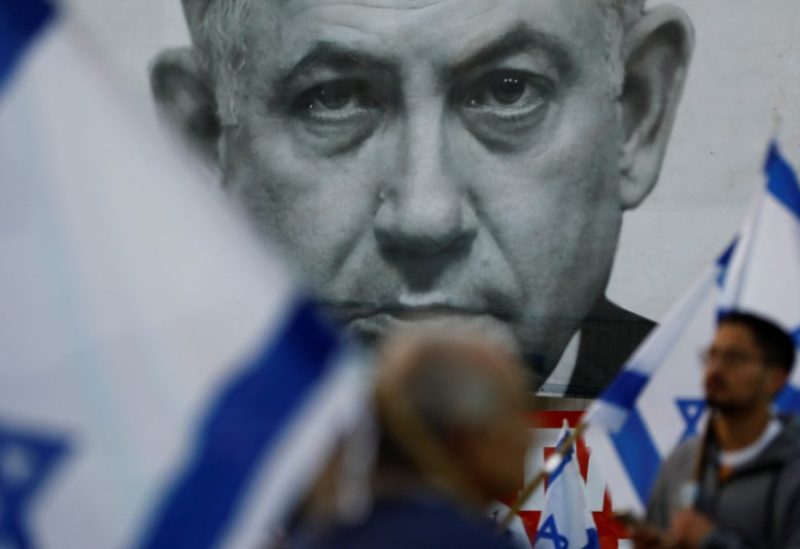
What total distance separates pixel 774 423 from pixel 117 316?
1647 mm

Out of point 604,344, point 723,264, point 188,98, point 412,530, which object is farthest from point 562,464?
point 188,98

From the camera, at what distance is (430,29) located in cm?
1376

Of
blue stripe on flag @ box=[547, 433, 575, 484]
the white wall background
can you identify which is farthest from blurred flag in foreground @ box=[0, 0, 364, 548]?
the white wall background

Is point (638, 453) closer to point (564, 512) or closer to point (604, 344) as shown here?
point (564, 512)

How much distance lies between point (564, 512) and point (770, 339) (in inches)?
180

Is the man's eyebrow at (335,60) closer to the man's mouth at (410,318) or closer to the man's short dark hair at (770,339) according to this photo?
the man's mouth at (410,318)

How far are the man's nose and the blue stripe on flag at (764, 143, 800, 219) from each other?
8.82 m

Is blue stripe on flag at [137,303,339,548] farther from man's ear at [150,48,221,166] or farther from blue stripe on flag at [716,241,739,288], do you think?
man's ear at [150,48,221,166]

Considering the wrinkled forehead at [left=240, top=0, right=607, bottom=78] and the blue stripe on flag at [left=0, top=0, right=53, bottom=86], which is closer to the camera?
the blue stripe on flag at [left=0, top=0, right=53, bottom=86]

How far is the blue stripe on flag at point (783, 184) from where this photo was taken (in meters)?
4.70

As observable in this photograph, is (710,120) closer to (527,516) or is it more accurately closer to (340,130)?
(340,130)

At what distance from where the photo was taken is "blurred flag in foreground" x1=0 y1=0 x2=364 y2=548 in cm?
248

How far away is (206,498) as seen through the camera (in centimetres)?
247

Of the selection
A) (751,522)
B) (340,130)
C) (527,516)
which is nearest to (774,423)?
(751,522)
